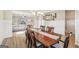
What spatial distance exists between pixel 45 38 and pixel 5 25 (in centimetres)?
80

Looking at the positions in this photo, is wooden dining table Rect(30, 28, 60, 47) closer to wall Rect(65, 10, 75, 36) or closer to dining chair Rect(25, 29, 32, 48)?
dining chair Rect(25, 29, 32, 48)

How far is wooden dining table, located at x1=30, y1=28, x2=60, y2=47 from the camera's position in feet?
7.18

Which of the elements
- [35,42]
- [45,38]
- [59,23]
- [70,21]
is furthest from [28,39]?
[70,21]

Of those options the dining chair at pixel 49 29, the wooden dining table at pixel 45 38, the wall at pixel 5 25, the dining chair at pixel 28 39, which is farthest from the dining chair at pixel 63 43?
the wall at pixel 5 25

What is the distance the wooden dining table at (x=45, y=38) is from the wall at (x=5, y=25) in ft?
1.46

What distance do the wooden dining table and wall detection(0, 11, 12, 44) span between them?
45 centimetres

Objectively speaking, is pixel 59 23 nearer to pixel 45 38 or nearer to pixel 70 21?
pixel 70 21

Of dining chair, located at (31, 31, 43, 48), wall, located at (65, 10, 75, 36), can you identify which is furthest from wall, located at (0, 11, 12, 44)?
wall, located at (65, 10, 75, 36)

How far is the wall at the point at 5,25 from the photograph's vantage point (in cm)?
216

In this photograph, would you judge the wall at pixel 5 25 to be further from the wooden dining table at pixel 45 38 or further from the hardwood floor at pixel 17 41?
the wooden dining table at pixel 45 38
